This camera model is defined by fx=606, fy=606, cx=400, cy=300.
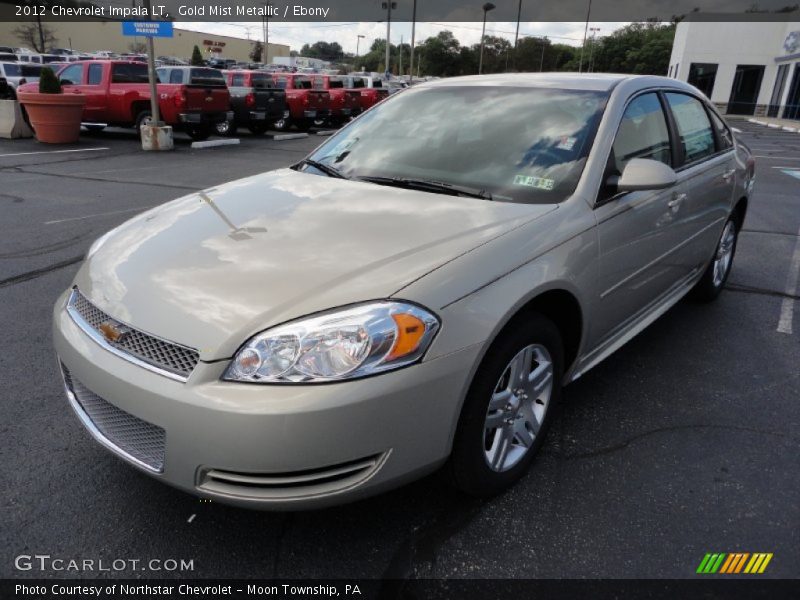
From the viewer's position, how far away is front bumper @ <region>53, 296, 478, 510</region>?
181cm

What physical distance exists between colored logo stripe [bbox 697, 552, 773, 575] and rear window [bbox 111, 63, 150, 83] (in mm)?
15971

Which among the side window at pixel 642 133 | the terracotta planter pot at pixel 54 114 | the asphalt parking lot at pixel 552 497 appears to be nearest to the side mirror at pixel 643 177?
the side window at pixel 642 133

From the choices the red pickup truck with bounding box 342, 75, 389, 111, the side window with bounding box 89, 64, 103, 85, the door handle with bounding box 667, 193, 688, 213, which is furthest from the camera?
the red pickup truck with bounding box 342, 75, 389, 111

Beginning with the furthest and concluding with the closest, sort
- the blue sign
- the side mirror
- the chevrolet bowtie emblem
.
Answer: the blue sign
the side mirror
the chevrolet bowtie emblem

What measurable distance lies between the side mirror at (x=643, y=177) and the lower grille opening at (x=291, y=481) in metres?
1.70

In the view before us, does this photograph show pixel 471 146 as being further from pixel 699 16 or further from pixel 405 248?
pixel 699 16

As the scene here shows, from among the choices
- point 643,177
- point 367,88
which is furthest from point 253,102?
point 643,177

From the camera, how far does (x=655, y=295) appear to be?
11.6 feet

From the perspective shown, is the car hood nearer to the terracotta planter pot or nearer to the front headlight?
the front headlight

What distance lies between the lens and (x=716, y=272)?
15.5 feet

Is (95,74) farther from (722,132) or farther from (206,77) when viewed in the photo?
(722,132)

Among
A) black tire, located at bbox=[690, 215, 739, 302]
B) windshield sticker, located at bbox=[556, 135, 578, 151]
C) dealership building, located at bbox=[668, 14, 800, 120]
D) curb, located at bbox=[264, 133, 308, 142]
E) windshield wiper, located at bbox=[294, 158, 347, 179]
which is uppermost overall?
dealership building, located at bbox=[668, 14, 800, 120]

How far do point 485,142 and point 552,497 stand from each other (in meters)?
1.71

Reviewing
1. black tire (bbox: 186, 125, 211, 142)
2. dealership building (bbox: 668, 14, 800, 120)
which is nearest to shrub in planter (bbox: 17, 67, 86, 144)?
black tire (bbox: 186, 125, 211, 142)
